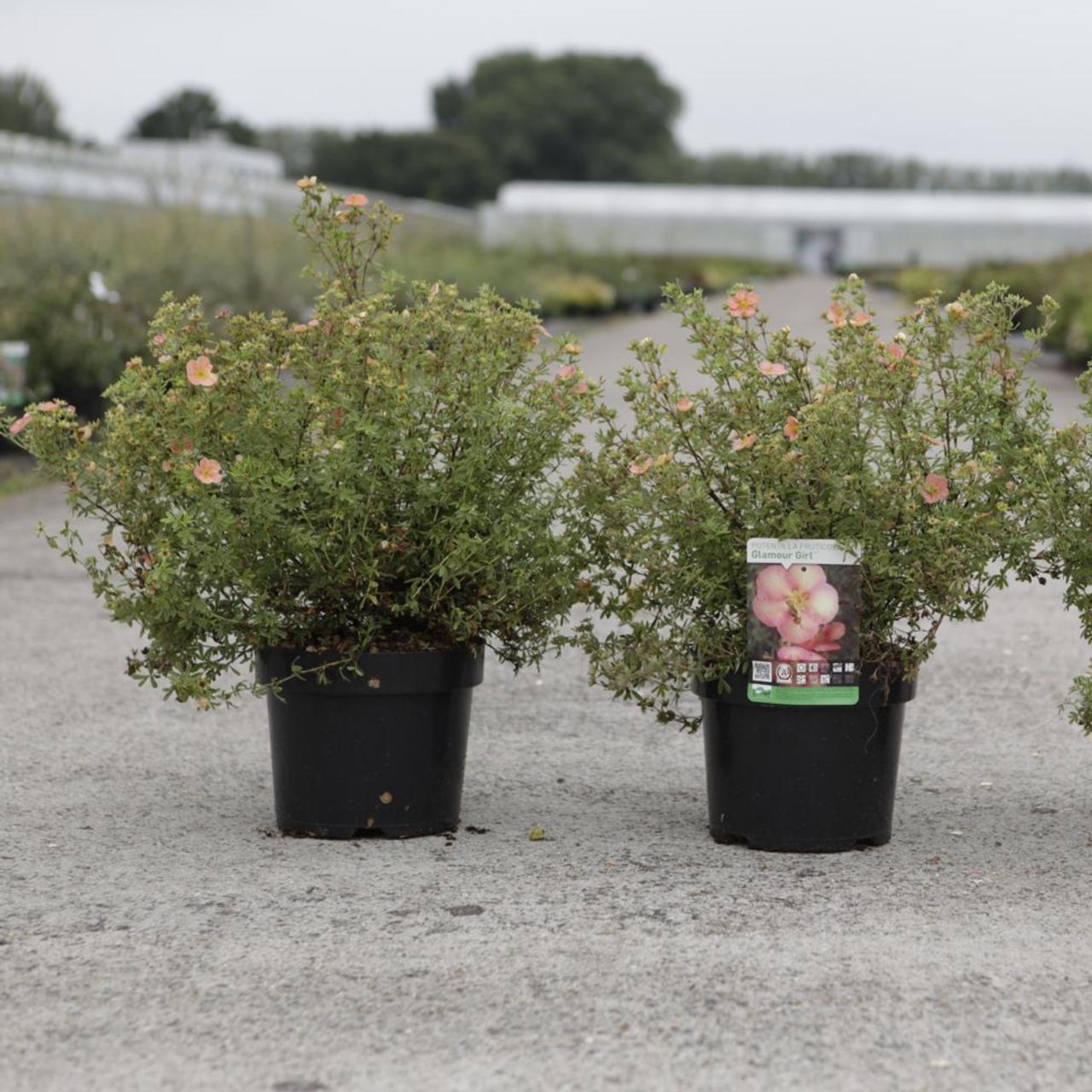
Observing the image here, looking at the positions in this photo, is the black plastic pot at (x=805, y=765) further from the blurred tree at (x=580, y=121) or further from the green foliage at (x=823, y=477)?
the blurred tree at (x=580, y=121)

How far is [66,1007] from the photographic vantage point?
3.37 m

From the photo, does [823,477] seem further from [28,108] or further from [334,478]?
[28,108]

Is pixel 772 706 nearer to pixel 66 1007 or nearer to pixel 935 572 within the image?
pixel 935 572

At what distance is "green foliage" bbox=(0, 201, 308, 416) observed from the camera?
1391 cm

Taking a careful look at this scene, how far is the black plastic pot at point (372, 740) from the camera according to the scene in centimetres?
441

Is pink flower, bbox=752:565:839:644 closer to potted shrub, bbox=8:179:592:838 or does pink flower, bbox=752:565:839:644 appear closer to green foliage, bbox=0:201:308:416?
potted shrub, bbox=8:179:592:838

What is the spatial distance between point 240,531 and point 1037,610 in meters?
4.95

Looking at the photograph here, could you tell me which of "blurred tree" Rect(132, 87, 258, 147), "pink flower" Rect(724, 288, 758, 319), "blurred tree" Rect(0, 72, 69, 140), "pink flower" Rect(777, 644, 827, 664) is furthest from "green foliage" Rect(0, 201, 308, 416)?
"blurred tree" Rect(132, 87, 258, 147)

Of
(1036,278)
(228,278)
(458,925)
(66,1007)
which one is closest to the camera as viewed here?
(66,1007)

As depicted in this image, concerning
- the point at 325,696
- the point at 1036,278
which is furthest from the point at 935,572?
the point at 1036,278

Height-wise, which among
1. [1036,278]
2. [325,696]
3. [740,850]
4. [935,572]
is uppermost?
[935,572]

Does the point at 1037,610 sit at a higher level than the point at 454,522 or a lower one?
lower

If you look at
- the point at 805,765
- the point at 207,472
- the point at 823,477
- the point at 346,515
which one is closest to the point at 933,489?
the point at 823,477

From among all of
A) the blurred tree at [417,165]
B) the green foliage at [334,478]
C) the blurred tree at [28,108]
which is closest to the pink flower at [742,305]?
the green foliage at [334,478]
